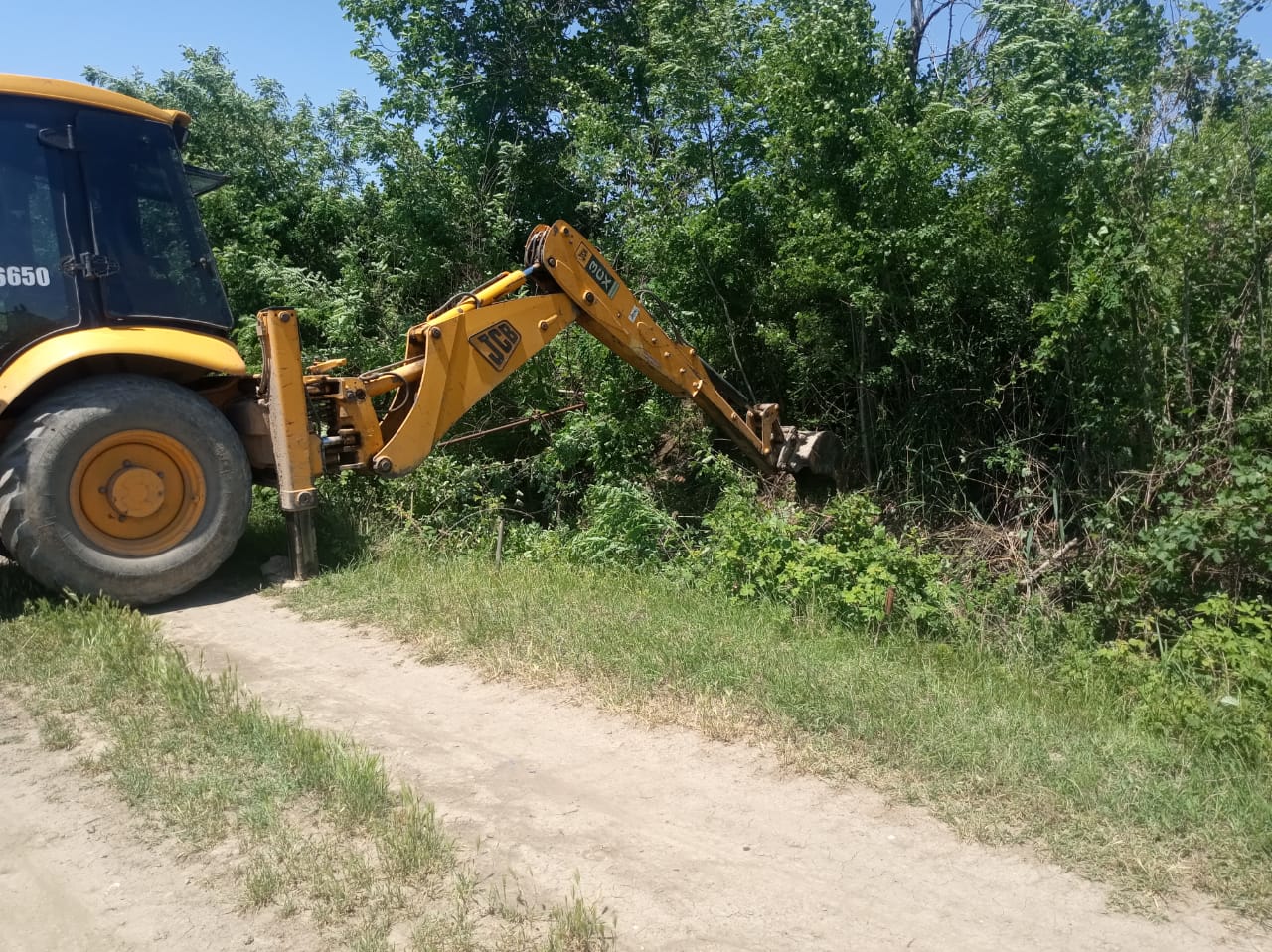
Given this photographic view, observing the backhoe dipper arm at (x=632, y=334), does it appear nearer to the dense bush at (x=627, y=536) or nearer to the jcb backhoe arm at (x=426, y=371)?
the jcb backhoe arm at (x=426, y=371)

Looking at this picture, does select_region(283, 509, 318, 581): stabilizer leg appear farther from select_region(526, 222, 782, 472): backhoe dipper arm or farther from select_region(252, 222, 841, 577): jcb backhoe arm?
select_region(526, 222, 782, 472): backhoe dipper arm

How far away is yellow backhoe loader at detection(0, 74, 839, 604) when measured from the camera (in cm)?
683

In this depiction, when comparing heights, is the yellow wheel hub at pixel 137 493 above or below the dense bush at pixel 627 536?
above

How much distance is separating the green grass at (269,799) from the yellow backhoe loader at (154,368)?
116 cm

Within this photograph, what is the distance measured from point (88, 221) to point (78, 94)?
2.82ft

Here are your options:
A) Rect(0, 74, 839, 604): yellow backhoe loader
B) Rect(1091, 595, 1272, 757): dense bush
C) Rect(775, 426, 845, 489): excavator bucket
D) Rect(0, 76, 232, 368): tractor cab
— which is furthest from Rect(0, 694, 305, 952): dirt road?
Rect(775, 426, 845, 489): excavator bucket

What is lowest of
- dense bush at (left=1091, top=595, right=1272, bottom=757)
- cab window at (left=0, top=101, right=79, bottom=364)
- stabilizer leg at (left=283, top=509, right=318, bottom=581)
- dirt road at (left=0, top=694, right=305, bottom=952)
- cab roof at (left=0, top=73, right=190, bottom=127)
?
dense bush at (left=1091, top=595, right=1272, bottom=757)

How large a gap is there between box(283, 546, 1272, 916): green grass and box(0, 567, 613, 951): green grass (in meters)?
1.44

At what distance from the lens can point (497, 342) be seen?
26.8ft

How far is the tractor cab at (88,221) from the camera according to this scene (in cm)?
685

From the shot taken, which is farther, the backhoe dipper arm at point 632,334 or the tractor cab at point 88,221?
the backhoe dipper arm at point 632,334

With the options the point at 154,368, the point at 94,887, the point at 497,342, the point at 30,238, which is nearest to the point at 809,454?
the point at 497,342

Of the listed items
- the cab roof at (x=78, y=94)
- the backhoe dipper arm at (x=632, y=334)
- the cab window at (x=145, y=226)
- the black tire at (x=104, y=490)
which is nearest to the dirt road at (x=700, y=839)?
the black tire at (x=104, y=490)

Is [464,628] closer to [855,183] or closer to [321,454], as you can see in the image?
[321,454]
